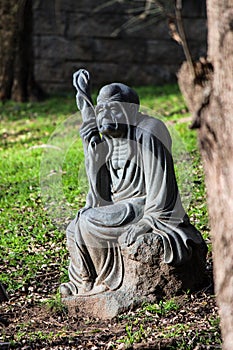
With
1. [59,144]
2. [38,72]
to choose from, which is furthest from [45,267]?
[38,72]

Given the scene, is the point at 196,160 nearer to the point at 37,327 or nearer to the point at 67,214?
the point at 67,214

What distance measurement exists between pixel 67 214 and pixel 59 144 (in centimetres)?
319

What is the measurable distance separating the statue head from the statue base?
40.1 inches

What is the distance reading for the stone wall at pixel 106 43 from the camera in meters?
16.2

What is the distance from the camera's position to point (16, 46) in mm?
14688

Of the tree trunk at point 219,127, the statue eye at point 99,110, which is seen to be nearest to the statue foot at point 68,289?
the statue eye at point 99,110

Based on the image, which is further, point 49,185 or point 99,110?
point 49,185

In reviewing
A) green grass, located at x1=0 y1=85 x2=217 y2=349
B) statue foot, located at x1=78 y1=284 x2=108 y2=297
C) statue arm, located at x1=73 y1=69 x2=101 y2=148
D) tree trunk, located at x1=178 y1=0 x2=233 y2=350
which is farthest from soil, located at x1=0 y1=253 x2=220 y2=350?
statue arm, located at x1=73 y1=69 x2=101 y2=148

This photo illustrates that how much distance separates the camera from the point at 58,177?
11094mm

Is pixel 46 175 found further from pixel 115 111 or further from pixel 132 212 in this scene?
pixel 132 212

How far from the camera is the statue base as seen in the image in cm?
646

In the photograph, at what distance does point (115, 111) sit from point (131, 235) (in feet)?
3.68

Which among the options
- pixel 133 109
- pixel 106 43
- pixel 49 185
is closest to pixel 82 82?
pixel 133 109

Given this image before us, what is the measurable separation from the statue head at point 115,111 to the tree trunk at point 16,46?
7.93m
